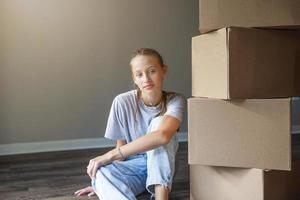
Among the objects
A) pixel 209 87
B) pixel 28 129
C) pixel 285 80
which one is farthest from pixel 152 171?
pixel 28 129

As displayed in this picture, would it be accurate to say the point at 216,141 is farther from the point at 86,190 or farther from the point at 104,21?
the point at 104,21

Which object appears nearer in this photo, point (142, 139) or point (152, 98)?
point (142, 139)

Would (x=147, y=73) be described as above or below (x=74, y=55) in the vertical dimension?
below

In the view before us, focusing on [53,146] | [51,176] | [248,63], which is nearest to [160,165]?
[248,63]

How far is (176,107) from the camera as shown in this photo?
4.45ft

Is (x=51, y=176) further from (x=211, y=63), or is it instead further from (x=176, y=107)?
(x=211, y=63)

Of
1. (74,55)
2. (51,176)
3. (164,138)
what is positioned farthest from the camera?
(74,55)

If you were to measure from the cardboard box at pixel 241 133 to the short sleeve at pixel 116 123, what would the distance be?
0.36 metres

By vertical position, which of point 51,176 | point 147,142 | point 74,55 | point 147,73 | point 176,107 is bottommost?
point 51,176

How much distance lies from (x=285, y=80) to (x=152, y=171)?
541 millimetres

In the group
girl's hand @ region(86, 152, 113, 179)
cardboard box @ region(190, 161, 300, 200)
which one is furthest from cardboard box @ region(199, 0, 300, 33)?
girl's hand @ region(86, 152, 113, 179)

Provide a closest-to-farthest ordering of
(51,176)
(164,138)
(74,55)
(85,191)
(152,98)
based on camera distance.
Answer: (164,138) → (152,98) → (85,191) → (51,176) → (74,55)

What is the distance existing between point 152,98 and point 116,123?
0.60ft

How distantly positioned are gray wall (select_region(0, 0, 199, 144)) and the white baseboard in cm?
3
